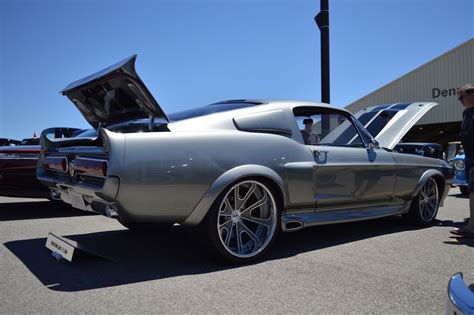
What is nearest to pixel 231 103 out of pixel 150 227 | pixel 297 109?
pixel 297 109

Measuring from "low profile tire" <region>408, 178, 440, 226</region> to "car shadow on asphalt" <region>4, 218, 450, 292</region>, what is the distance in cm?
25

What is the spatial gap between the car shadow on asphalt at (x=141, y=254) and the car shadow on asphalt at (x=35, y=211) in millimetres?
1658

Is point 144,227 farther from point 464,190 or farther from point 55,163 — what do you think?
point 464,190

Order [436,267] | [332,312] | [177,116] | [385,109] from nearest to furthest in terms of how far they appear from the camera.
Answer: [332,312]
[436,267]
[177,116]
[385,109]

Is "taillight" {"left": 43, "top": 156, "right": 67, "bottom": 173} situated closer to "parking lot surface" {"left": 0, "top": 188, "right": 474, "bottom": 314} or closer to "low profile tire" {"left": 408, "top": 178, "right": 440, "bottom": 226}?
"parking lot surface" {"left": 0, "top": 188, "right": 474, "bottom": 314}

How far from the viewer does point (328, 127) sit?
454cm

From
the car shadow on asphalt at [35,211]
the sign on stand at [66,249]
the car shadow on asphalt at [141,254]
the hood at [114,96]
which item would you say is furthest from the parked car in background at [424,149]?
the car shadow on asphalt at [35,211]

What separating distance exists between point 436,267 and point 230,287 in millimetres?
1664

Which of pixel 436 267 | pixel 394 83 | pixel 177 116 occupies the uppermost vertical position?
pixel 394 83

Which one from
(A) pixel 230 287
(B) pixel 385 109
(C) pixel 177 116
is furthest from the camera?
(B) pixel 385 109

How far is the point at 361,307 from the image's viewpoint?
2.43 metres

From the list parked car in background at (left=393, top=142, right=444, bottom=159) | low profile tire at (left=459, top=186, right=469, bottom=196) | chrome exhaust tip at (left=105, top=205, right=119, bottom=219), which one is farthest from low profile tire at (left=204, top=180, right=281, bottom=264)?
low profile tire at (left=459, top=186, right=469, bottom=196)

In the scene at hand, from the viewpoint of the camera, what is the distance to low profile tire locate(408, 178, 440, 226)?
512cm

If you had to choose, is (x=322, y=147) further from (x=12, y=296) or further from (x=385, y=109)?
(x=12, y=296)
